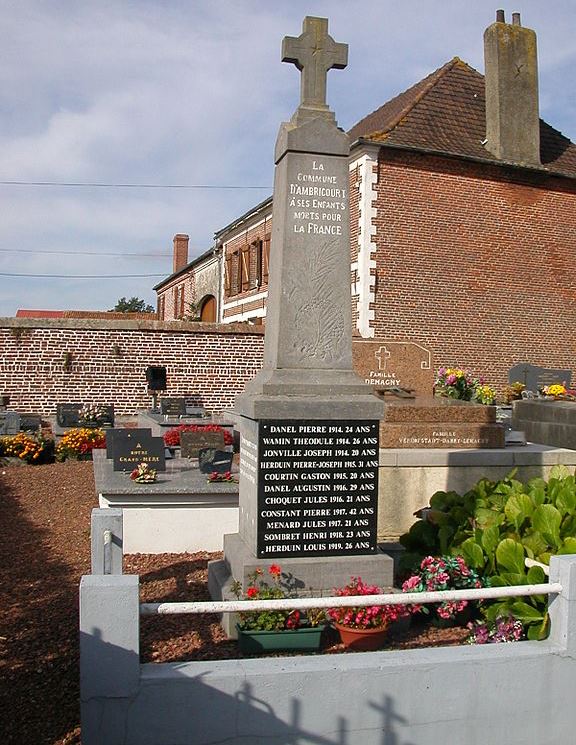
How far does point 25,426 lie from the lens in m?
15.3

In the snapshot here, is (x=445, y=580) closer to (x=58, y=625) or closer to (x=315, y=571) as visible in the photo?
(x=315, y=571)

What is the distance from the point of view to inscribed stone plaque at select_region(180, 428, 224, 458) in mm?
10623

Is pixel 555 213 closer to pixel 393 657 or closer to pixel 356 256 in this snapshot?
pixel 356 256

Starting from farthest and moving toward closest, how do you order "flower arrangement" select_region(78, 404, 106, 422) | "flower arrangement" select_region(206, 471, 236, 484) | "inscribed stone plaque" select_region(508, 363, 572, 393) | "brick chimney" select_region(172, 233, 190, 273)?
"brick chimney" select_region(172, 233, 190, 273), "inscribed stone plaque" select_region(508, 363, 572, 393), "flower arrangement" select_region(78, 404, 106, 422), "flower arrangement" select_region(206, 471, 236, 484)

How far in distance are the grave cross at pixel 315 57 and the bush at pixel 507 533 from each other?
122 inches

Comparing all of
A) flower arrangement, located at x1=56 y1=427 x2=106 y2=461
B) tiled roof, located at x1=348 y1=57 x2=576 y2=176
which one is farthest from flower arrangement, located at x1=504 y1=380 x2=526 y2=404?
flower arrangement, located at x1=56 y1=427 x2=106 y2=461

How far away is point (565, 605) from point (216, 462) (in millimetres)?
5260

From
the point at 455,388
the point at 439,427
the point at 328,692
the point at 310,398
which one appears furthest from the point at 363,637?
the point at 455,388

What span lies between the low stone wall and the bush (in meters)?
0.33

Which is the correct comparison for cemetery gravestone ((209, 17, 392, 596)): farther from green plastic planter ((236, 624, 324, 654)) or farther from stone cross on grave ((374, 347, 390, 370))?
stone cross on grave ((374, 347, 390, 370))

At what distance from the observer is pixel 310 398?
5500 millimetres

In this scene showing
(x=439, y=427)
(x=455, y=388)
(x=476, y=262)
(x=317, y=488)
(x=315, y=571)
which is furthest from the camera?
(x=476, y=262)

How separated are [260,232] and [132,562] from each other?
69.0 feet

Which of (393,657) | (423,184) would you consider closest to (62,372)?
(423,184)
